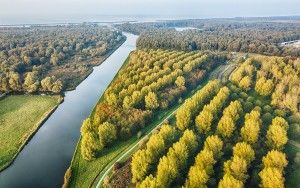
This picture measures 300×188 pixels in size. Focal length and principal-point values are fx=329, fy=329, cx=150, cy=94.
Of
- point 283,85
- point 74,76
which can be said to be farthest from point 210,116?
point 74,76

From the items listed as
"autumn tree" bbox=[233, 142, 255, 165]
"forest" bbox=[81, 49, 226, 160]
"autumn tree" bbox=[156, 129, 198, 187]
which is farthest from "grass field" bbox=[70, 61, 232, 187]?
"autumn tree" bbox=[233, 142, 255, 165]

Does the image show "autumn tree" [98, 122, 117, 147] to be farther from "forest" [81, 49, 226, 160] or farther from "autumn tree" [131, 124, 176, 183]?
"autumn tree" [131, 124, 176, 183]

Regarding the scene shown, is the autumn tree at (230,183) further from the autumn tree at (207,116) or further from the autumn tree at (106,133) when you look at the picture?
the autumn tree at (106,133)

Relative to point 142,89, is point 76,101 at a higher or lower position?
lower

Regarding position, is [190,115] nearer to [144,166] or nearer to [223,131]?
[223,131]

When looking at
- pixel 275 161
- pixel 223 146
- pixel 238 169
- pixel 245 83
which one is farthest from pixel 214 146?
pixel 245 83

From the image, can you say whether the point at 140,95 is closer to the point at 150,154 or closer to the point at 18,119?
the point at 150,154

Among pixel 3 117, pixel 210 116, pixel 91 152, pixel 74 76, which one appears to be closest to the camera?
pixel 91 152

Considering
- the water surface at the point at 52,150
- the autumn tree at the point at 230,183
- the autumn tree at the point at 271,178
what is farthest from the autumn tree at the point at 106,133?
the autumn tree at the point at 271,178
